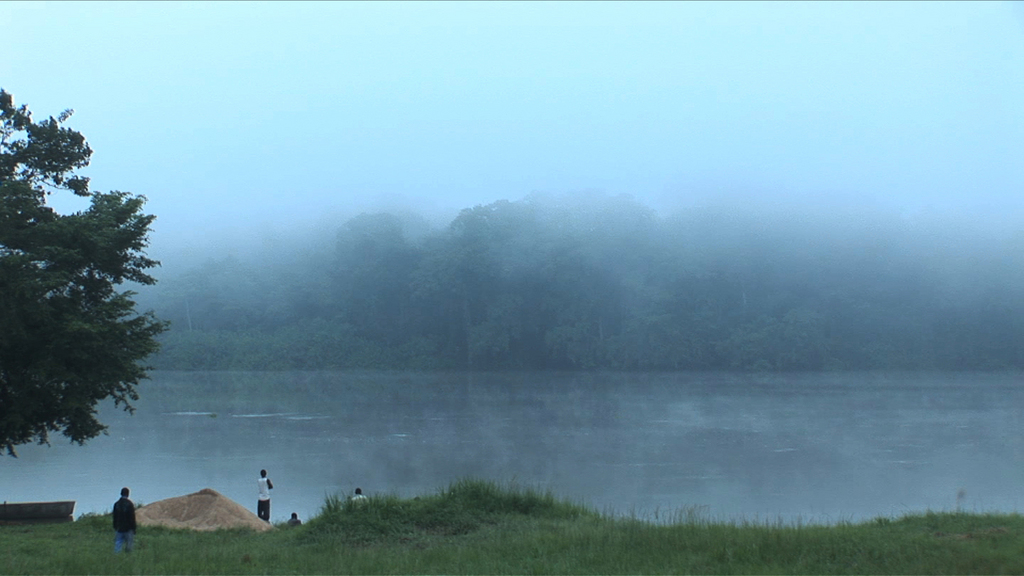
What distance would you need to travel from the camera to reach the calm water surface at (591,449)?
901 inches

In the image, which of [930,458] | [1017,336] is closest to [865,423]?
[930,458]

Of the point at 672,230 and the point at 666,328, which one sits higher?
the point at 672,230

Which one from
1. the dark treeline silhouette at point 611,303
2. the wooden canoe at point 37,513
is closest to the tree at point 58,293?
the wooden canoe at point 37,513

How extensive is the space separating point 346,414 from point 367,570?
36.2m

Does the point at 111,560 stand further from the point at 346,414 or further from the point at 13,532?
the point at 346,414

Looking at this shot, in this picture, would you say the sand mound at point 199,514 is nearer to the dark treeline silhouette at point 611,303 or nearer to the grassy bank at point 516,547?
the grassy bank at point 516,547

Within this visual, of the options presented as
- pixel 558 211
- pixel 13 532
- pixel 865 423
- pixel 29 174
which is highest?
pixel 558 211

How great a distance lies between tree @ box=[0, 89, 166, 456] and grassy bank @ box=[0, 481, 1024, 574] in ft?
12.0

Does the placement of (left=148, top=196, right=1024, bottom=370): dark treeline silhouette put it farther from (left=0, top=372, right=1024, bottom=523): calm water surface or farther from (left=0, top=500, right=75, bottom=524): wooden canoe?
(left=0, top=500, right=75, bottom=524): wooden canoe

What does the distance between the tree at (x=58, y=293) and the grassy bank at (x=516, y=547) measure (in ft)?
12.0

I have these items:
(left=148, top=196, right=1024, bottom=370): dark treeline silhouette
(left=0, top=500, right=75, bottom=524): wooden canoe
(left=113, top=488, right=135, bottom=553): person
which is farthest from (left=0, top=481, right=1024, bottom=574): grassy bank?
(left=148, top=196, right=1024, bottom=370): dark treeline silhouette

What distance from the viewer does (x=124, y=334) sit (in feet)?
54.9

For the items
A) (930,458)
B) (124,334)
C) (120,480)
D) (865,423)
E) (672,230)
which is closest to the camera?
(124,334)

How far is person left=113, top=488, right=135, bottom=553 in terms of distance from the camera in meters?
11.1
